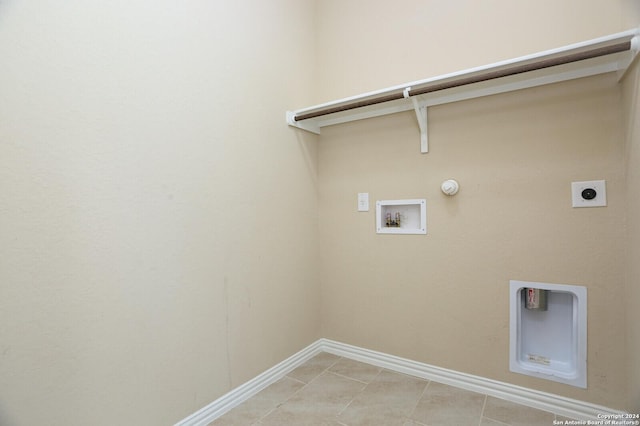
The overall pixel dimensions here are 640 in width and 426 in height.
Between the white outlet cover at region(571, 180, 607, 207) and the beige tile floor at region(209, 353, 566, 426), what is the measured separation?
1.02 m

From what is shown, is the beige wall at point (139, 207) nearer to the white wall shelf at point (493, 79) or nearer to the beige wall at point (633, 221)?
the white wall shelf at point (493, 79)

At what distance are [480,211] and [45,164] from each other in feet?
6.33

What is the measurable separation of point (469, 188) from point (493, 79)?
56cm

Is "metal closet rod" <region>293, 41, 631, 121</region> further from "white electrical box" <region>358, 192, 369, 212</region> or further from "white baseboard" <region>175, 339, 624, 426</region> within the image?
"white baseboard" <region>175, 339, 624, 426</region>

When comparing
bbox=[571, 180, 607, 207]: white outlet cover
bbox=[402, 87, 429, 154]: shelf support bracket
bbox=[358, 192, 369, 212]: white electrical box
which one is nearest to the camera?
bbox=[571, 180, 607, 207]: white outlet cover

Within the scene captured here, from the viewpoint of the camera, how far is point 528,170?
1.58 metres

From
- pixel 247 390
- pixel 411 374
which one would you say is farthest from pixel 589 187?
pixel 247 390

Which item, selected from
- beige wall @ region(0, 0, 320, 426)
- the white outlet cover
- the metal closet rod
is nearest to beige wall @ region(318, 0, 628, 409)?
the white outlet cover

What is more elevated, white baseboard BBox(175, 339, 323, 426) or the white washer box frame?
the white washer box frame

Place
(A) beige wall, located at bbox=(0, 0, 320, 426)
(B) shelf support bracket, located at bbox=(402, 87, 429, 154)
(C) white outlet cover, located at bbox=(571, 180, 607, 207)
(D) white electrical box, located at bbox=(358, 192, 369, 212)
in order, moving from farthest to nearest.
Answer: (D) white electrical box, located at bbox=(358, 192, 369, 212) < (B) shelf support bracket, located at bbox=(402, 87, 429, 154) < (C) white outlet cover, located at bbox=(571, 180, 607, 207) < (A) beige wall, located at bbox=(0, 0, 320, 426)

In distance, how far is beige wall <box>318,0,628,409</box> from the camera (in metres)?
1.44

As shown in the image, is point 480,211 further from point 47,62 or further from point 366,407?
point 47,62

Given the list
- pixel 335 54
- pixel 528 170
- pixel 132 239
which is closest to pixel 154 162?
pixel 132 239

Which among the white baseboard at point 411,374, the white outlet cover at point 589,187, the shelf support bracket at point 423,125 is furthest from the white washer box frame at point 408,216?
the white baseboard at point 411,374
